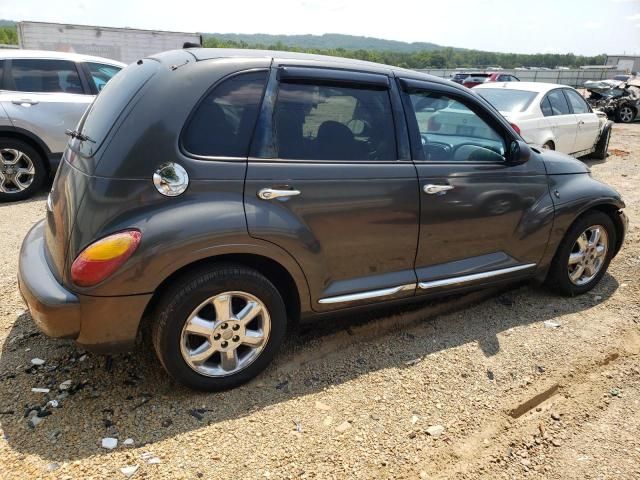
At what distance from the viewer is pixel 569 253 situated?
404 centimetres

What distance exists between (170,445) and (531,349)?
95.0 inches

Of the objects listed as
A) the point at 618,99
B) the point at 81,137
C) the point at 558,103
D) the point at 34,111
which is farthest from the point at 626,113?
the point at 81,137

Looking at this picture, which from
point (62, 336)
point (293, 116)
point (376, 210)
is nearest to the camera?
point (62, 336)

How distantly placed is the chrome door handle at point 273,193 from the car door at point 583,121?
784cm

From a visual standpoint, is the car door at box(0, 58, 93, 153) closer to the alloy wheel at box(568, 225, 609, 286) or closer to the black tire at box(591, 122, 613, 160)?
the alloy wheel at box(568, 225, 609, 286)

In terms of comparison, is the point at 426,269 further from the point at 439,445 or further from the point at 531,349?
the point at 439,445

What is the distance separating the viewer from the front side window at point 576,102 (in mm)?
8922

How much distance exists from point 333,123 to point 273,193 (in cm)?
64

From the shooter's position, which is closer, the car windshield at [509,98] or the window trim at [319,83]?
the window trim at [319,83]

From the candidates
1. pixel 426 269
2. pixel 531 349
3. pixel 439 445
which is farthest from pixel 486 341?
pixel 439 445

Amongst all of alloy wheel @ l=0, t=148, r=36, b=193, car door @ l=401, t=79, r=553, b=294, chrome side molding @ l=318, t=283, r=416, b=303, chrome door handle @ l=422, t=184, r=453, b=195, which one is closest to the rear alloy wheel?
car door @ l=401, t=79, r=553, b=294

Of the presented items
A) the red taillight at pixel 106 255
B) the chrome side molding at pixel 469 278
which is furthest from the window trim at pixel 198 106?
the chrome side molding at pixel 469 278

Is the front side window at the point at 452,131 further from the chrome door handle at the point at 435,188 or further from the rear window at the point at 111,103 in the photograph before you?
the rear window at the point at 111,103

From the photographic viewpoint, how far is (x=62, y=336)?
2.44m
